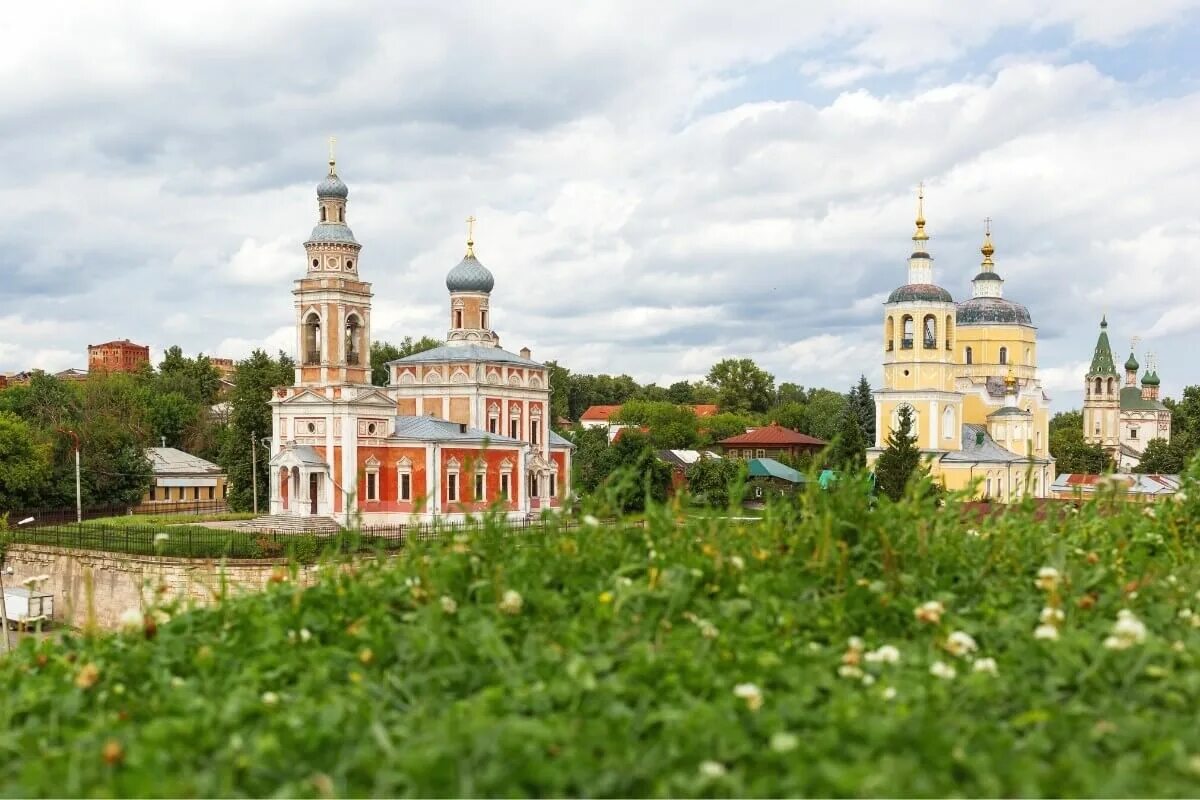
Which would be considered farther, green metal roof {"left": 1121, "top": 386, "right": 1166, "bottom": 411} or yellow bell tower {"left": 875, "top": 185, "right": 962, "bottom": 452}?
green metal roof {"left": 1121, "top": 386, "right": 1166, "bottom": 411}

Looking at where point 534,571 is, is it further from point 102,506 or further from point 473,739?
point 102,506

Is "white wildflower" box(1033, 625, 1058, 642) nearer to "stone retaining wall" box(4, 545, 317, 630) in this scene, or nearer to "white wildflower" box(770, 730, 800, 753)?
"white wildflower" box(770, 730, 800, 753)

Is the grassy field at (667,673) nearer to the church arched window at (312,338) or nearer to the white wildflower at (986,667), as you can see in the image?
the white wildflower at (986,667)

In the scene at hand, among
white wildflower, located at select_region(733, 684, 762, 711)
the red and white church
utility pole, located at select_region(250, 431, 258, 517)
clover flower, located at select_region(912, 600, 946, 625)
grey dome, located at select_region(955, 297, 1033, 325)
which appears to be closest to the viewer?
white wildflower, located at select_region(733, 684, 762, 711)

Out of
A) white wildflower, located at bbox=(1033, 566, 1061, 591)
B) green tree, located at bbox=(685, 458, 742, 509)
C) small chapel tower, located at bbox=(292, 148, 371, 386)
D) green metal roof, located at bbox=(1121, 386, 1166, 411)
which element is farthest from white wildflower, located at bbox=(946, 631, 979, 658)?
green metal roof, located at bbox=(1121, 386, 1166, 411)

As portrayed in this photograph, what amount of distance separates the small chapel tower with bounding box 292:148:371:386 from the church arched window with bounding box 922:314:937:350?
20008 millimetres

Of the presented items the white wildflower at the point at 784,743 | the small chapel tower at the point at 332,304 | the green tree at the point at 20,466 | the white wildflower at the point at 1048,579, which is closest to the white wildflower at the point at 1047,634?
the white wildflower at the point at 1048,579

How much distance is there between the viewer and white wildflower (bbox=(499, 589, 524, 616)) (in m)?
4.42

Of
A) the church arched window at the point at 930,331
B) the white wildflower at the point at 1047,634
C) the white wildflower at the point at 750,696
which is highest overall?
the church arched window at the point at 930,331

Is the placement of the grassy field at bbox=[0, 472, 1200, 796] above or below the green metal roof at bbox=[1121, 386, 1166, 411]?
below

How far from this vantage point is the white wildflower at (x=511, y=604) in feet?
14.5

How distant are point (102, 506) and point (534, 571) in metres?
36.8

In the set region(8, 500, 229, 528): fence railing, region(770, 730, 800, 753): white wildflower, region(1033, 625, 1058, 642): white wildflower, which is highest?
region(1033, 625, 1058, 642): white wildflower

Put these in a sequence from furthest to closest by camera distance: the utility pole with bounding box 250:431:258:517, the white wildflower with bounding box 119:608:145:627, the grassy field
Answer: the utility pole with bounding box 250:431:258:517 < the white wildflower with bounding box 119:608:145:627 < the grassy field
